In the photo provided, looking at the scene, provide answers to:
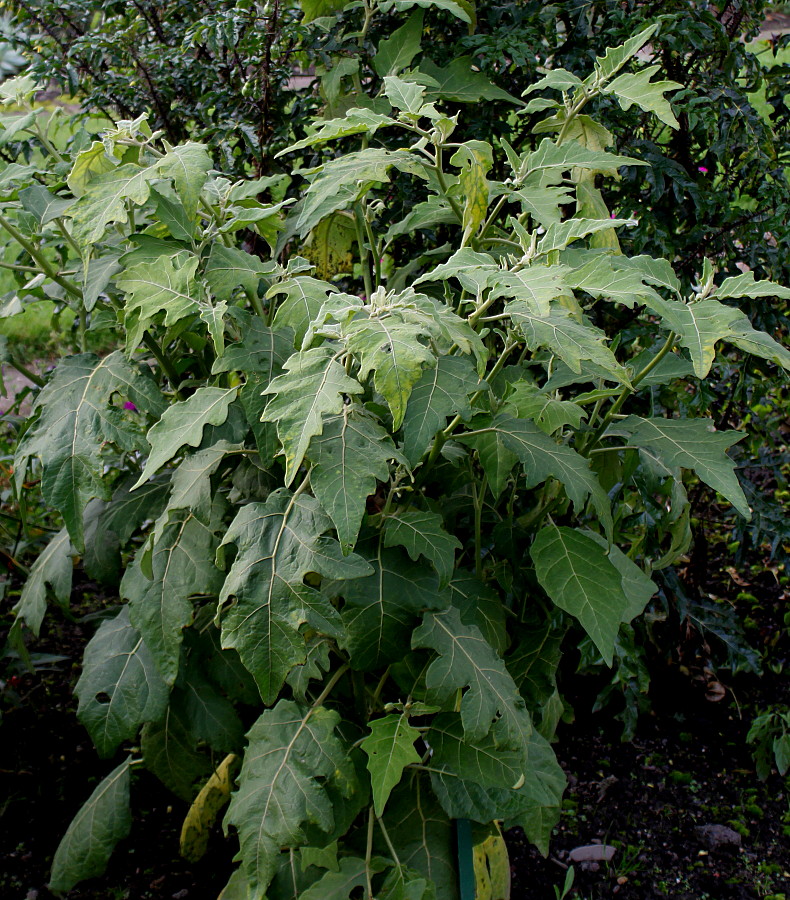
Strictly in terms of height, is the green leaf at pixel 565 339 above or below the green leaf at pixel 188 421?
above

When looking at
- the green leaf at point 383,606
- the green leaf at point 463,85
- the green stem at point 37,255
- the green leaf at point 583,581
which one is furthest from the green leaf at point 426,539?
the green leaf at point 463,85

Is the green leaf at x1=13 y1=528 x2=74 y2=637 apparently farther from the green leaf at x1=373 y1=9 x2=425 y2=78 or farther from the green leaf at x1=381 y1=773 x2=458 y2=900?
the green leaf at x1=373 y1=9 x2=425 y2=78

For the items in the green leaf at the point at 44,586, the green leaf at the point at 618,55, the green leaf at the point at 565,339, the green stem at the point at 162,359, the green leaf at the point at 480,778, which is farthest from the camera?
the green leaf at the point at 44,586

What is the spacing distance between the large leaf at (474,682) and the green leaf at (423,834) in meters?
0.28

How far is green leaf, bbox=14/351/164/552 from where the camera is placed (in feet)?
4.40

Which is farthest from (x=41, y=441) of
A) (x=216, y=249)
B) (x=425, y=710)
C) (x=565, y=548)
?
(x=565, y=548)

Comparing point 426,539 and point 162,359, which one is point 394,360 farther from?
point 162,359

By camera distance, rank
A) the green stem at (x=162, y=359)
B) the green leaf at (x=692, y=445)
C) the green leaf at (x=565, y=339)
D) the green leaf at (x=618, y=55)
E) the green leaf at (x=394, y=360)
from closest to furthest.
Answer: the green leaf at (x=394, y=360) → the green leaf at (x=565, y=339) → the green leaf at (x=692, y=445) → the green leaf at (x=618, y=55) → the green stem at (x=162, y=359)

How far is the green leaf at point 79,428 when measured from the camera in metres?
1.34

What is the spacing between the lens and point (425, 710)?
4.31 feet

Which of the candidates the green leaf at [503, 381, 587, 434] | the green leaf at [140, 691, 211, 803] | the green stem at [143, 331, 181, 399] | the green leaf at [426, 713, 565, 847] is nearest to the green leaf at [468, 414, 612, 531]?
the green leaf at [503, 381, 587, 434]

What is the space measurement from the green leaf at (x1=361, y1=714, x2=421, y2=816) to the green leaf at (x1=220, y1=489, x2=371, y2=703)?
22cm

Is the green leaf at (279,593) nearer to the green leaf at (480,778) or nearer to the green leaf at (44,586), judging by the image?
the green leaf at (480,778)

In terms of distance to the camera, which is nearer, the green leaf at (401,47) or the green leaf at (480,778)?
the green leaf at (480,778)
